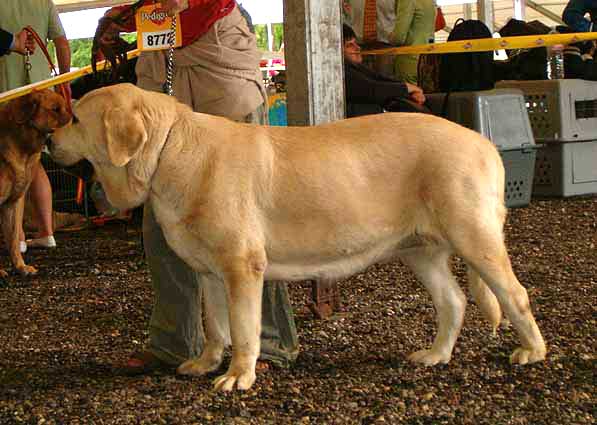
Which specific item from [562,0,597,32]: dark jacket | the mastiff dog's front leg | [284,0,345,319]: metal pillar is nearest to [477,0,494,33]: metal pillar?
[562,0,597,32]: dark jacket

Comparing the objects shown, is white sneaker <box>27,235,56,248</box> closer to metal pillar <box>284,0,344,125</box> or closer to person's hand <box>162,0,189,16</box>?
metal pillar <box>284,0,344,125</box>

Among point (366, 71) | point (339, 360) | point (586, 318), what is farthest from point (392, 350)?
point (366, 71)

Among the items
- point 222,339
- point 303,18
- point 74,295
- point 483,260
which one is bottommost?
point 74,295

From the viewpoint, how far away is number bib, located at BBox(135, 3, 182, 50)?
3943 mm

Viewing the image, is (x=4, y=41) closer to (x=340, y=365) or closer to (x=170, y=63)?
(x=170, y=63)

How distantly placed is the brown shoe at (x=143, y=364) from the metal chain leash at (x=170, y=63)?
3.81ft

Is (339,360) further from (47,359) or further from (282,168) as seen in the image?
(47,359)

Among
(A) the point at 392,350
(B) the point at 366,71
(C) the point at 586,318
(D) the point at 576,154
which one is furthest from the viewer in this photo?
(D) the point at 576,154

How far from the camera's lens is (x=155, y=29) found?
156 inches

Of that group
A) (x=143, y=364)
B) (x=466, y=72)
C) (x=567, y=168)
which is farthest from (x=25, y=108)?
(x=567, y=168)

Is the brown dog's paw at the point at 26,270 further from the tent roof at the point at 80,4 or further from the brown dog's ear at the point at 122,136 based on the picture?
the tent roof at the point at 80,4

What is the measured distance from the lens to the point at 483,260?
3.56 meters

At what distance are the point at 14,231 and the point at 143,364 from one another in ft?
11.3

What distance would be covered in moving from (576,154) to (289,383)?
6.63 m
